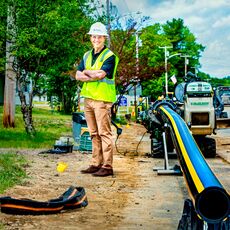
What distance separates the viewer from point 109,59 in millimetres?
8953

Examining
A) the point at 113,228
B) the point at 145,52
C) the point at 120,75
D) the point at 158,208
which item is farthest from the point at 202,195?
the point at 145,52

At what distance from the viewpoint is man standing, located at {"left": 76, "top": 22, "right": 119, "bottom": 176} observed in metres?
8.95

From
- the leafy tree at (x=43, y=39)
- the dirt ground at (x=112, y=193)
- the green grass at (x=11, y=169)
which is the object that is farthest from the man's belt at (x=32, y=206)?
the leafy tree at (x=43, y=39)

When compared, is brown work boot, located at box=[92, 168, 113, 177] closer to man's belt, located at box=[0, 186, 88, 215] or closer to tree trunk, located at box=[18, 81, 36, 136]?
man's belt, located at box=[0, 186, 88, 215]

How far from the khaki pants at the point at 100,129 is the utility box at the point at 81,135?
314cm

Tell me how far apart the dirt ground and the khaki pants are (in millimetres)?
307

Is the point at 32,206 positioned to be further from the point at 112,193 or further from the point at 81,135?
the point at 81,135

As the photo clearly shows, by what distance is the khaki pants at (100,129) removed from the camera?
9.03m

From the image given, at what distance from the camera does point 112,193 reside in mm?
7430

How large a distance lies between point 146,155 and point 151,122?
1.15 meters

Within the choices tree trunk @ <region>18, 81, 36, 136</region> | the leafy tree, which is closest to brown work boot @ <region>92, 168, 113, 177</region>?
the leafy tree

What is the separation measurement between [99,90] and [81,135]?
11.6 feet

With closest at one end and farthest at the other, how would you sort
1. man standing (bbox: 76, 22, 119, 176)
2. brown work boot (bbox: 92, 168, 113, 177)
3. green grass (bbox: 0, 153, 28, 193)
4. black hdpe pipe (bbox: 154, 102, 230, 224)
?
black hdpe pipe (bbox: 154, 102, 230, 224)
green grass (bbox: 0, 153, 28, 193)
brown work boot (bbox: 92, 168, 113, 177)
man standing (bbox: 76, 22, 119, 176)

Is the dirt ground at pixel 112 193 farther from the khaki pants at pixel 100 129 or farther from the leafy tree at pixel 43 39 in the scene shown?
the leafy tree at pixel 43 39
